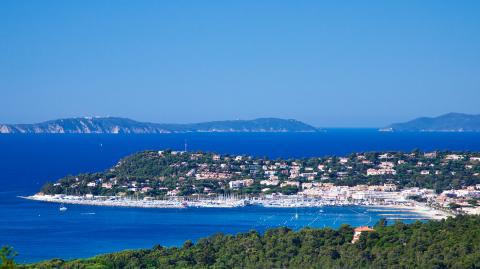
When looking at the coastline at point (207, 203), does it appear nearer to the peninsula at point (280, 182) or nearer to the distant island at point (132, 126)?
the peninsula at point (280, 182)

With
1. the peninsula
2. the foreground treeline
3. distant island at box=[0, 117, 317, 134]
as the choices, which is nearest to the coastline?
the peninsula

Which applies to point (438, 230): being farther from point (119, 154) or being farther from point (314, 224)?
point (119, 154)

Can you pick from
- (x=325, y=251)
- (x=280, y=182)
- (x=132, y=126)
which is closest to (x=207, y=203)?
(x=280, y=182)

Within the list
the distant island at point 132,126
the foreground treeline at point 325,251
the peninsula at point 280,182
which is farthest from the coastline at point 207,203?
the distant island at point 132,126

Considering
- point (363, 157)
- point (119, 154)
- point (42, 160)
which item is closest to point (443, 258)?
point (363, 157)

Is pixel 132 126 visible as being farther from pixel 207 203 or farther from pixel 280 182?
pixel 207 203
